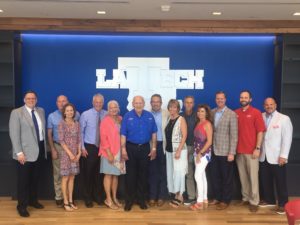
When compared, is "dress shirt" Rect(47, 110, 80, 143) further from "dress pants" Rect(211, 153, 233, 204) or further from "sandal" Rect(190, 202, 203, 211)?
"dress pants" Rect(211, 153, 233, 204)

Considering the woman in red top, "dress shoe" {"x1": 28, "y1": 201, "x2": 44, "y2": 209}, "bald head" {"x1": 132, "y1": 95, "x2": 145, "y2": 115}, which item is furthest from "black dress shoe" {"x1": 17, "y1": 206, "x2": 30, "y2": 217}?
"bald head" {"x1": 132, "y1": 95, "x2": 145, "y2": 115}

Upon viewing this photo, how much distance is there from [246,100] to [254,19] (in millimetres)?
1290

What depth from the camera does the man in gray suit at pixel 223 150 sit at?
529 cm

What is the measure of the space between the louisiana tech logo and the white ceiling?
0.79 meters

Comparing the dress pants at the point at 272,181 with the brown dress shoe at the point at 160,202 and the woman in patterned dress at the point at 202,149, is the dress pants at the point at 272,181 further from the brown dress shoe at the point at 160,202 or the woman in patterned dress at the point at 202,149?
the brown dress shoe at the point at 160,202

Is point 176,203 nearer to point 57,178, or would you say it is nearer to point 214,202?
point 214,202

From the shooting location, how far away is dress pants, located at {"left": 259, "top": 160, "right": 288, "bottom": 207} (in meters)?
5.25

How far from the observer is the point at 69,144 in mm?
5184

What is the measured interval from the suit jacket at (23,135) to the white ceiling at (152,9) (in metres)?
1.35

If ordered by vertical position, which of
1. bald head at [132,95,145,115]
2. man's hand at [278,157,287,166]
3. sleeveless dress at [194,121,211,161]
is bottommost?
man's hand at [278,157,287,166]

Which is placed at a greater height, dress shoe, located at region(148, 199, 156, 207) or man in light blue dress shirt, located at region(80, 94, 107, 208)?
man in light blue dress shirt, located at region(80, 94, 107, 208)

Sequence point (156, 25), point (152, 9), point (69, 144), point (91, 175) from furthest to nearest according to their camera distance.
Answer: point (156, 25) < point (91, 175) < point (69, 144) < point (152, 9)

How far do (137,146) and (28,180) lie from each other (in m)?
1.48

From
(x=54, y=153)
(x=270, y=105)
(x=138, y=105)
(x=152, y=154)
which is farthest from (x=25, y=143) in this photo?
(x=270, y=105)
